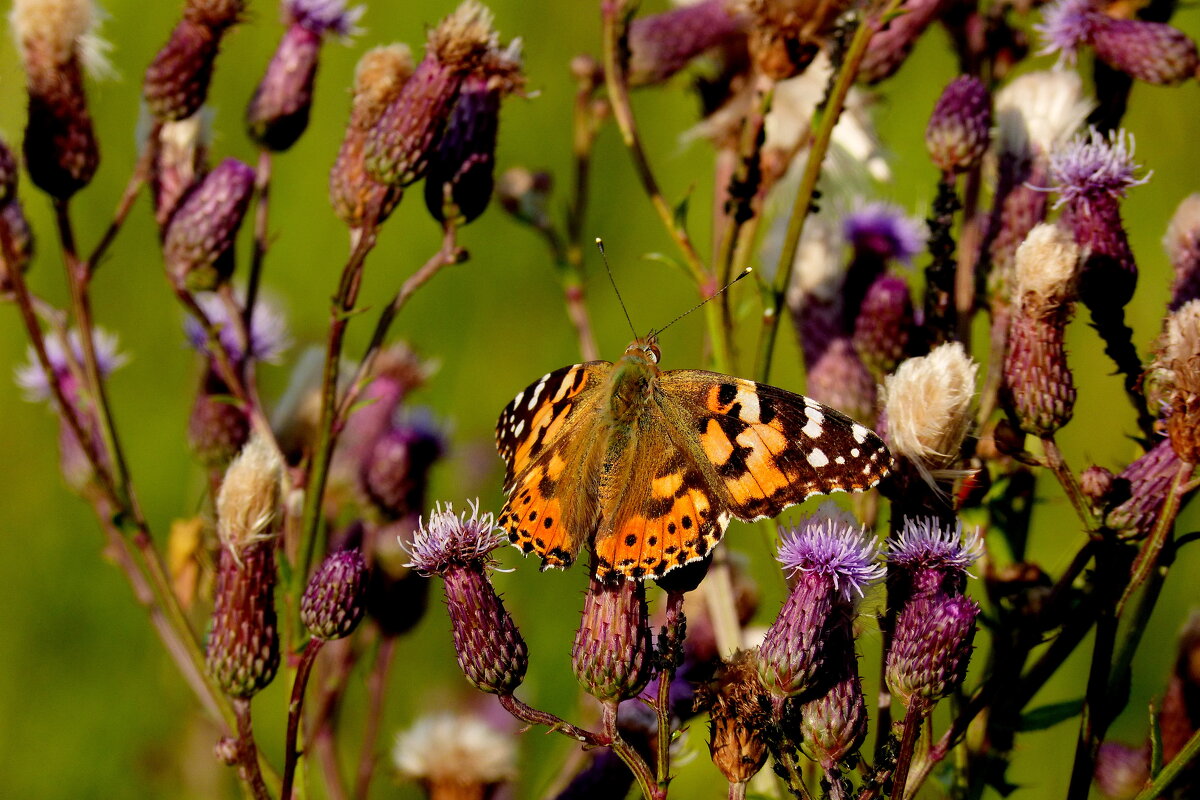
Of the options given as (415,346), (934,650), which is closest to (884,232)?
(934,650)

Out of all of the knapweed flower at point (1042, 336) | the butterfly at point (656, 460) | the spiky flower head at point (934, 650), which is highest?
the knapweed flower at point (1042, 336)

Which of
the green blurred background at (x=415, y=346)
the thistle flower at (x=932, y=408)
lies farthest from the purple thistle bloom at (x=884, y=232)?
the thistle flower at (x=932, y=408)

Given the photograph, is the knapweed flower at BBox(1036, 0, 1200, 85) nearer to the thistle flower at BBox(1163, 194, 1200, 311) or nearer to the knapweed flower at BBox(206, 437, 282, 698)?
the thistle flower at BBox(1163, 194, 1200, 311)

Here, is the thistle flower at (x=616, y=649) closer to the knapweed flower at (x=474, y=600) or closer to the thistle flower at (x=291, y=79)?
the knapweed flower at (x=474, y=600)

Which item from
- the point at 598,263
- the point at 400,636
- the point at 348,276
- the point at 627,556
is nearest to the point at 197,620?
the point at 400,636

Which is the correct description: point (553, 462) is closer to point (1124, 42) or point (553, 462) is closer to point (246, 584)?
point (246, 584)

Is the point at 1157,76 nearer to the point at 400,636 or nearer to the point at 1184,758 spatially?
the point at 1184,758

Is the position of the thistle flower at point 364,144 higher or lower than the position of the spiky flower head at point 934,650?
higher

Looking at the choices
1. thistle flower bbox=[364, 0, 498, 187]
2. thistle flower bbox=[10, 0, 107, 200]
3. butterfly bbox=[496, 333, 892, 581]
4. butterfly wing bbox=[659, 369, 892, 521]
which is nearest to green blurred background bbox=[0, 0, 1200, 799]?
thistle flower bbox=[10, 0, 107, 200]
